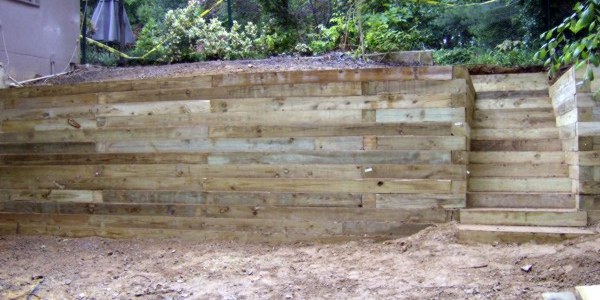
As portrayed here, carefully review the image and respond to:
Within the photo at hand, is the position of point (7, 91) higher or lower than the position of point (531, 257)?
higher

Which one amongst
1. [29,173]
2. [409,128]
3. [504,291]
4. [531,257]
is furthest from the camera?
[29,173]

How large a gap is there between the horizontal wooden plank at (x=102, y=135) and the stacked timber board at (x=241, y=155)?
1cm

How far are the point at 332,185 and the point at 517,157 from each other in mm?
1816

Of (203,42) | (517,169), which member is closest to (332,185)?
(517,169)

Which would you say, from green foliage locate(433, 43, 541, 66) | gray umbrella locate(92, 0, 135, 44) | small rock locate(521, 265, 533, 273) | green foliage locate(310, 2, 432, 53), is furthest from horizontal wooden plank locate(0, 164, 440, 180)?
gray umbrella locate(92, 0, 135, 44)

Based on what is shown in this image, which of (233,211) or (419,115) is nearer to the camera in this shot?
(419,115)

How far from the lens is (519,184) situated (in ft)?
14.4

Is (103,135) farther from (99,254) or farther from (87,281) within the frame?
(87,281)

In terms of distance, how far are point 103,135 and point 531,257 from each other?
12.8 feet

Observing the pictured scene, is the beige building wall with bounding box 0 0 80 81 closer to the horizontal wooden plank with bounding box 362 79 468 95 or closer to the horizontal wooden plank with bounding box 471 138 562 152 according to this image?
the horizontal wooden plank with bounding box 362 79 468 95

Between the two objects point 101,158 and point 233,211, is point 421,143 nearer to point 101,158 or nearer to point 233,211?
point 233,211

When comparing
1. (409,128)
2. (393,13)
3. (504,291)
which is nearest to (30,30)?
(393,13)

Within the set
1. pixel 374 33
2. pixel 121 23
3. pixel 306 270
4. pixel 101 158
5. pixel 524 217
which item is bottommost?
pixel 306 270

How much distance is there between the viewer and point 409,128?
418 centimetres
